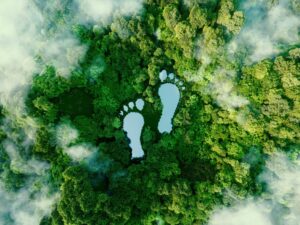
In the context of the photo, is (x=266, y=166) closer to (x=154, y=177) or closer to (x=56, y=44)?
(x=154, y=177)

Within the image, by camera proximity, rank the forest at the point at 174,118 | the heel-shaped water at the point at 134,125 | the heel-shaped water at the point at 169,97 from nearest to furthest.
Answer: the forest at the point at 174,118
the heel-shaped water at the point at 169,97
the heel-shaped water at the point at 134,125

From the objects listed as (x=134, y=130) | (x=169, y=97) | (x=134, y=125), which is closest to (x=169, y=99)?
(x=169, y=97)

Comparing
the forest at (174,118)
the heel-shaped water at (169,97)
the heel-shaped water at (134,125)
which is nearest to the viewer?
the forest at (174,118)

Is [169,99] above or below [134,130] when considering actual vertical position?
above

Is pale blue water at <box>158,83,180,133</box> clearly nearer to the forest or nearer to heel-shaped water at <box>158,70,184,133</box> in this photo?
heel-shaped water at <box>158,70,184,133</box>

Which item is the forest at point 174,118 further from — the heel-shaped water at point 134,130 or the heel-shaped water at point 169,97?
the heel-shaped water at point 134,130

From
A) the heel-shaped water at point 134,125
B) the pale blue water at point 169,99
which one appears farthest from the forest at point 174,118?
the heel-shaped water at point 134,125

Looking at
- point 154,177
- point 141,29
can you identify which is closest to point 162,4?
point 141,29

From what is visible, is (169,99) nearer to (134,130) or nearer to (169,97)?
(169,97)
